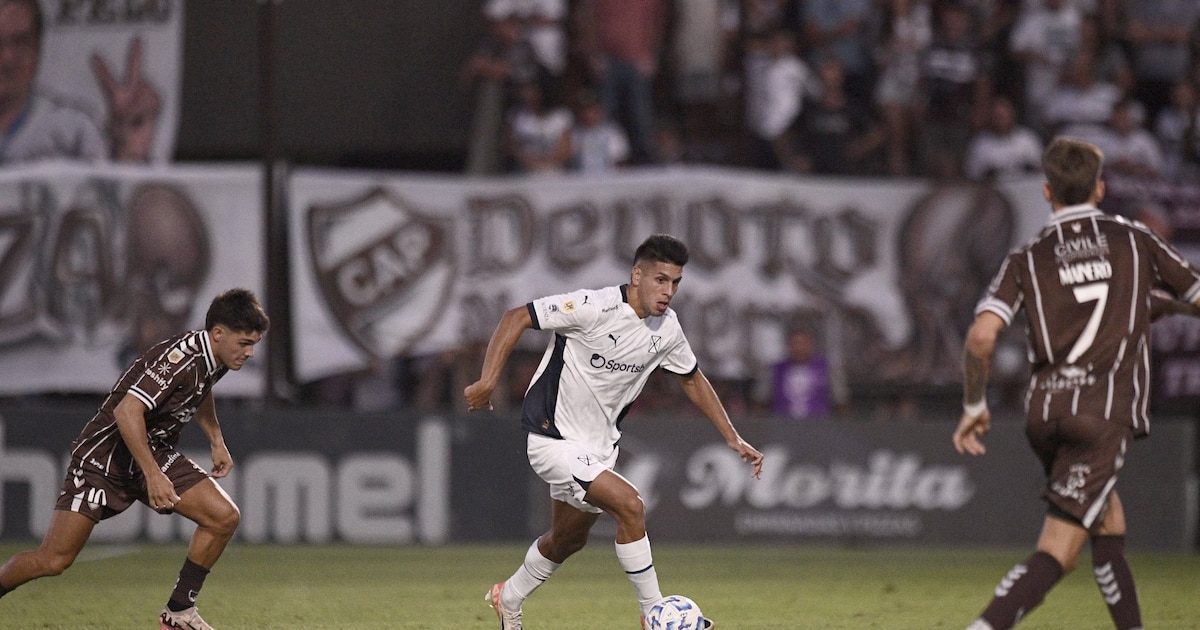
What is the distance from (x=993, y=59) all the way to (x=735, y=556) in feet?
21.7

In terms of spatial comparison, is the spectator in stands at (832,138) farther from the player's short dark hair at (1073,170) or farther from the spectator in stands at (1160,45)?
the player's short dark hair at (1073,170)

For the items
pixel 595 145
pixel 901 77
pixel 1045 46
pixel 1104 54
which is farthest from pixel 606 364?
pixel 1104 54

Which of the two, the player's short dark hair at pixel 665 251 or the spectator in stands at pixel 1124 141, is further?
the spectator in stands at pixel 1124 141

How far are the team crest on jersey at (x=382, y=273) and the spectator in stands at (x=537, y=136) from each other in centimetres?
125

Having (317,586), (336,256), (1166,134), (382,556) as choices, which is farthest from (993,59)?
(317,586)

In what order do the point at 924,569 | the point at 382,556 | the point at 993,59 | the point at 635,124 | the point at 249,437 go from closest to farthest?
the point at 924,569
the point at 382,556
the point at 249,437
the point at 635,124
the point at 993,59

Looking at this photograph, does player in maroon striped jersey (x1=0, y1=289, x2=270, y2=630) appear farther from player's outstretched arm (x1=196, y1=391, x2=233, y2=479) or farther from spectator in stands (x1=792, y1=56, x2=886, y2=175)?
spectator in stands (x1=792, y1=56, x2=886, y2=175)

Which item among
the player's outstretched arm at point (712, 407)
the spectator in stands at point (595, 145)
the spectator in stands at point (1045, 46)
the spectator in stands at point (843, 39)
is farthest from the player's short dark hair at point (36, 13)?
the spectator in stands at point (1045, 46)

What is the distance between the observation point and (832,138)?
50.5ft

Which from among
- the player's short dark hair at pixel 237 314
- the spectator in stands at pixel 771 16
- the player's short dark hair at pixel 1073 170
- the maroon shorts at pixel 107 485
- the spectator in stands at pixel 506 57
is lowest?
the maroon shorts at pixel 107 485

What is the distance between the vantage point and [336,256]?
14.3 meters

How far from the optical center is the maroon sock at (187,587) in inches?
297

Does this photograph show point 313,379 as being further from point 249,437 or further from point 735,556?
point 735,556

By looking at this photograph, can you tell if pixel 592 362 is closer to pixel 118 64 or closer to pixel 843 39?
pixel 118 64
